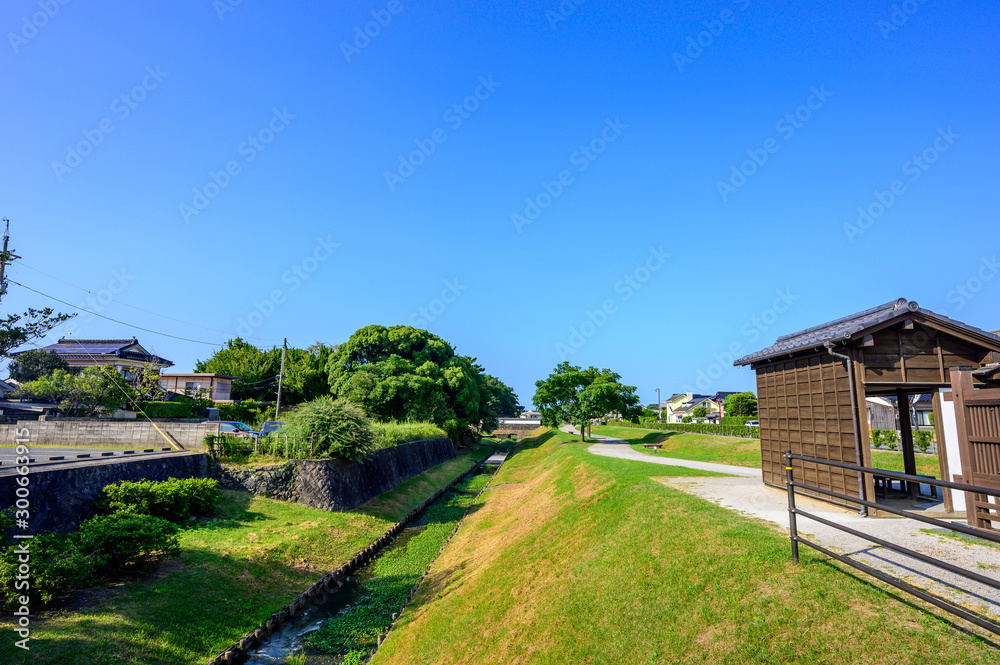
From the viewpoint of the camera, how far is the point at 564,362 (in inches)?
1837

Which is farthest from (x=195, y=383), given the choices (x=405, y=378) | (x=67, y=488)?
(x=67, y=488)

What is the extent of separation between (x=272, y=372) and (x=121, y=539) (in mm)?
47377

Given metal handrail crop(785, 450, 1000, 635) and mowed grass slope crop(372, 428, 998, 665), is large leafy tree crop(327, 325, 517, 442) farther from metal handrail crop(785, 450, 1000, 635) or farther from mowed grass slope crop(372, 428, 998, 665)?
metal handrail crop(785, 450, 1000, 635)

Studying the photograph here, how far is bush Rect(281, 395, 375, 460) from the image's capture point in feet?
71.6

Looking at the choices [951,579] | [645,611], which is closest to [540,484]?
[645,611]

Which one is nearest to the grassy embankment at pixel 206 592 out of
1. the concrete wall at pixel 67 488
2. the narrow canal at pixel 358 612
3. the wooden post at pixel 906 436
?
the narrow canal at pixel 358 612

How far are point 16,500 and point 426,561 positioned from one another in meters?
11.4

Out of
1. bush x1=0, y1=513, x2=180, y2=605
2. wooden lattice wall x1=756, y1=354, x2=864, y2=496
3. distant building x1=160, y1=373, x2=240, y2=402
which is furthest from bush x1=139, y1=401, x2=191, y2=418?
wooden lattice wall x1=756, y1=354, x2=864, y2=496

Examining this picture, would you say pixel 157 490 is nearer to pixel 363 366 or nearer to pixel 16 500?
pixel 16 500

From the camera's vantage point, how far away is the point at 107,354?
4938cm

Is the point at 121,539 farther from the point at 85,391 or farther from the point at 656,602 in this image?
the point at 85,391

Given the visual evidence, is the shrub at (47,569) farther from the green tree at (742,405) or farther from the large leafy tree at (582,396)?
the green tree at (742,405)

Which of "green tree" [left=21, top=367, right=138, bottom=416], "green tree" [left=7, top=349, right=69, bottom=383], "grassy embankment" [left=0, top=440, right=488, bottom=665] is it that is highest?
"green tree" [left=7, top=349, right=69, bottom=383]

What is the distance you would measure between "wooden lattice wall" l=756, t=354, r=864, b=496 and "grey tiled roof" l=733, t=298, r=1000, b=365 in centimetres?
41
